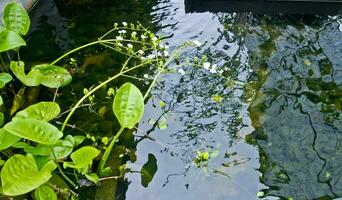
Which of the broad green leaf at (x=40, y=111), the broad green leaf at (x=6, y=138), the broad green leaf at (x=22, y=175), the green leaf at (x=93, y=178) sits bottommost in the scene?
the green leaf at (x=93, y=178)

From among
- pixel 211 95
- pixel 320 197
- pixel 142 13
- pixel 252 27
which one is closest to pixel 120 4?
pixel 142 13

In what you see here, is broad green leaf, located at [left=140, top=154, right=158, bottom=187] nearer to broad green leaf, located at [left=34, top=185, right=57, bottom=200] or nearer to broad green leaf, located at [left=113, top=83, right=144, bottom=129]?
broad green leaf, located at [left=113, top=83, right=144, bottom=129]

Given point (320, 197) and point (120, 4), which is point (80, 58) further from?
point (320, 197)

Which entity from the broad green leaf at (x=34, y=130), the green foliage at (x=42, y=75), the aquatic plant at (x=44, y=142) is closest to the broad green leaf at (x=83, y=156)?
the aquatic plant at (x=44, y=142)

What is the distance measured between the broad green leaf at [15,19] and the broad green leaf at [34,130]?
1037 mm

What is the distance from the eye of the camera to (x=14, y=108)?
334 cm

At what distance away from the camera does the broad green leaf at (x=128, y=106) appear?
100 inches

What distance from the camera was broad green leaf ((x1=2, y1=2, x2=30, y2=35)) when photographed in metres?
3.08

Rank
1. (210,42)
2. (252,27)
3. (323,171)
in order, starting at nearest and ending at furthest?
1. (323,171)
2. (210,42)
3. (252,27)

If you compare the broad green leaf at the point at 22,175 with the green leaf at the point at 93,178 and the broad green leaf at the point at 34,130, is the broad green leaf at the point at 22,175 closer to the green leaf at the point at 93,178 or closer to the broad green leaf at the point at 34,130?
the broad green leaf at the point at 34,130

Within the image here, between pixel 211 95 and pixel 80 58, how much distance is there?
133 centimetres

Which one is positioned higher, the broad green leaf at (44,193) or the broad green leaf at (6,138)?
the broad green leaf at (6,138)

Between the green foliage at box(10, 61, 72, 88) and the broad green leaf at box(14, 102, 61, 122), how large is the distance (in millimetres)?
391

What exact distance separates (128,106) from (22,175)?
72 cm
